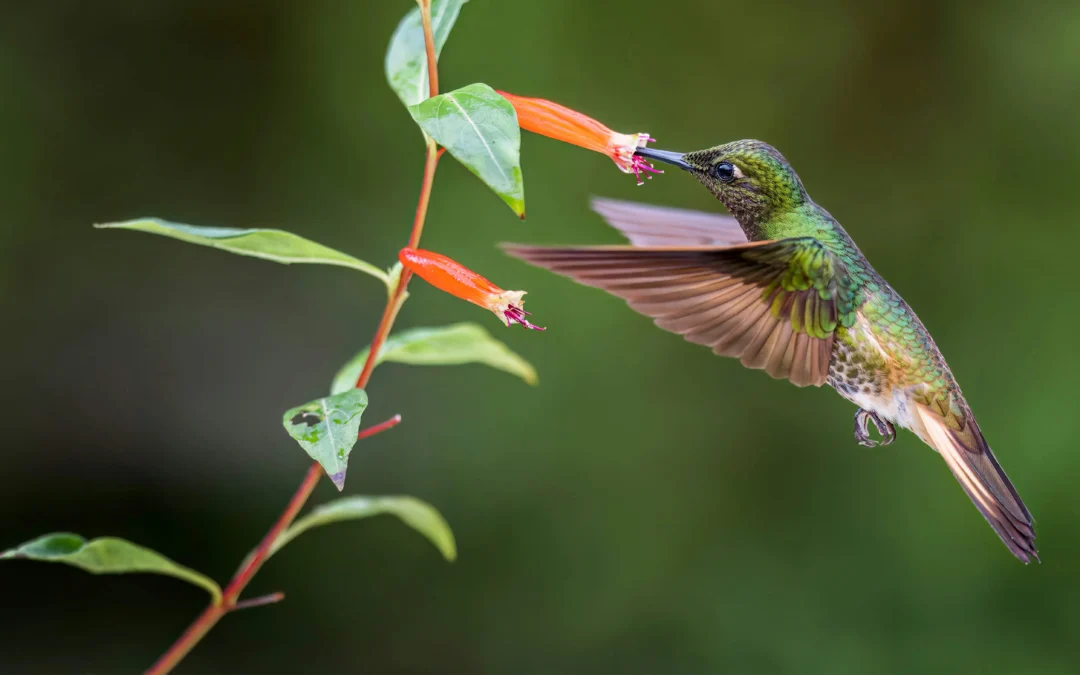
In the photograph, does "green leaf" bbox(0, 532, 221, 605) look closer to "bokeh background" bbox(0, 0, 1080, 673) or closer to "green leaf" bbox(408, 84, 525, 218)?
"green leaf" bbox(408, 84, 525, 218)

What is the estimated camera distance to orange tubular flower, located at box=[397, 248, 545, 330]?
1.52 meters

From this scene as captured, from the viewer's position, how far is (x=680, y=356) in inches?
172

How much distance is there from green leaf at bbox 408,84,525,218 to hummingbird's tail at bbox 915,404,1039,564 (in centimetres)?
101

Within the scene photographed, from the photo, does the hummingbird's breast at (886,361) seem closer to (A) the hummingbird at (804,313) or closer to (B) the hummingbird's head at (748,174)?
(A) the hummingbird at (804,313)

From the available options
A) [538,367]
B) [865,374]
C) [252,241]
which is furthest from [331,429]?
[538,367]

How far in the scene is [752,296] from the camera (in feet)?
5.22

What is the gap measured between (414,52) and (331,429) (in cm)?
85

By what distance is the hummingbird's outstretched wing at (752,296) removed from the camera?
1377mm

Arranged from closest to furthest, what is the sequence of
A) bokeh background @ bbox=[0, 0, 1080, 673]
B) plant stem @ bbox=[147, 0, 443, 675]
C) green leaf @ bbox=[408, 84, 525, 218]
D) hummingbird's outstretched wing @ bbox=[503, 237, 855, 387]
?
green leaf @ bbox=[408, 84, 525, 218]
hummingbird's outstretched wing @ bbox=[503, 237, 855, 387]
plant stem @ bbox=[147, 0, 443, 675]
bokeh background @ bbox=[0, 0, 1080, 673]

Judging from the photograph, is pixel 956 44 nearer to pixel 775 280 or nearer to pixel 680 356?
pixel 680 356

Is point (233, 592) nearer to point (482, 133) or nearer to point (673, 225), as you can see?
point (482, 133)

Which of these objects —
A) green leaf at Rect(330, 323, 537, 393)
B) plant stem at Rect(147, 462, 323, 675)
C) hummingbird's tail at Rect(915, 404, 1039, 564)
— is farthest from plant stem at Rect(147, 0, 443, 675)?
hummingbird's tail at Rect(915, 404, 1039, 564)

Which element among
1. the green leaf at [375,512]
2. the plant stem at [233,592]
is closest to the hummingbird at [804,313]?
the plant stem at [233,592]

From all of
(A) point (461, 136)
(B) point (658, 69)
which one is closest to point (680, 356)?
(B) point (658, 69)
